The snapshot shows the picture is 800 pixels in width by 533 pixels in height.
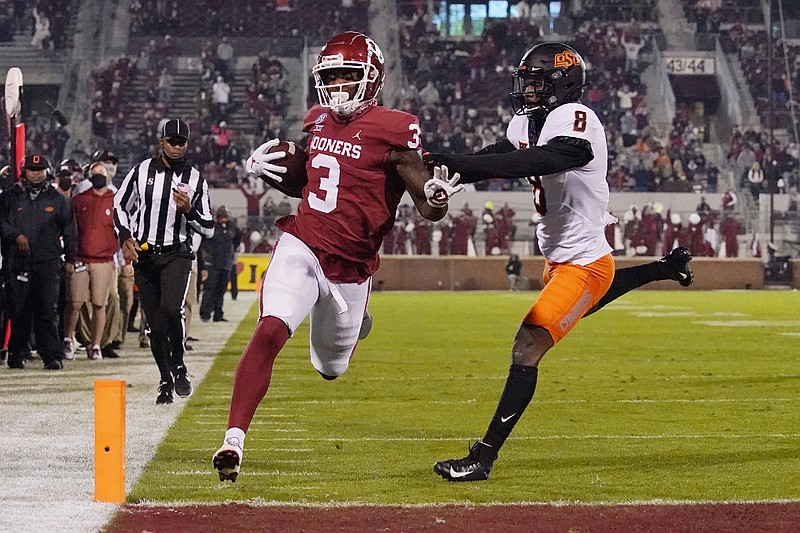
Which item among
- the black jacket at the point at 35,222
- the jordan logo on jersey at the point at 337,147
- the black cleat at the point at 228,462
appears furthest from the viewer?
the black jacket at the point at 35,222

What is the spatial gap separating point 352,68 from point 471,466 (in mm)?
1687

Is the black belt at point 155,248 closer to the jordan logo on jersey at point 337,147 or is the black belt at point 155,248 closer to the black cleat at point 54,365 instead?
the black cleat at point 54,365

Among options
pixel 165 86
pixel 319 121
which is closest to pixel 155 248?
pixel 319 121

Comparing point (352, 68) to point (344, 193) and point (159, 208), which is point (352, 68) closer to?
point (344, 193)

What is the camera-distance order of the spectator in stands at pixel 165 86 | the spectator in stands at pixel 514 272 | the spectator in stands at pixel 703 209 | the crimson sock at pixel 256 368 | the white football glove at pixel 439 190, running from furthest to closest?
the spectator in stands at pixel 165 86 → the spectator in stands at pixel 703 209 → the spectator in stands at pixel 514 272 → the white football glove at pixel 439 190 → the crimson sock at pixel 256 368

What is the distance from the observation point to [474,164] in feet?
17.7

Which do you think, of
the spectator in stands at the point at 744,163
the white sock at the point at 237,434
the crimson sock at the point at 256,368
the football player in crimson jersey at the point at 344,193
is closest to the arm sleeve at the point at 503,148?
the football player in crimson jersey at the point at 344,193

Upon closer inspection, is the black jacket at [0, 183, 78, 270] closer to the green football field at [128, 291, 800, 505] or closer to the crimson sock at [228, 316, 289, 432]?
the green football field at [128, 291, 800, 505]

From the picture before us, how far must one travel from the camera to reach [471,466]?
553 cm

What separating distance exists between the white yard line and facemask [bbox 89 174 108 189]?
1512mm

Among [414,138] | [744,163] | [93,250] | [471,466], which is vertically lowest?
[471,466]

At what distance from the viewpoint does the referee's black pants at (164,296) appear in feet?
28.0

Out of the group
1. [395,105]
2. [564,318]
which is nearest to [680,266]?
[564,318]

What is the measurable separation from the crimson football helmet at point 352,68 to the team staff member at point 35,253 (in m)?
5.72
